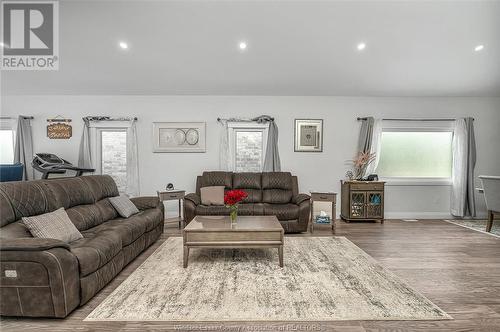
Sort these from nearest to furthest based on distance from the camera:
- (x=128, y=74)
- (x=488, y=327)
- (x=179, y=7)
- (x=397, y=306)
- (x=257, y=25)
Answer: (x=488, y=327) < (x=397, y=306) < (x=179, y=7) < (x=257, y=25) < (x=128, y=74)

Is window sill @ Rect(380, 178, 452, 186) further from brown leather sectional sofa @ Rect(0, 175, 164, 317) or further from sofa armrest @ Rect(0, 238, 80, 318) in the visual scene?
sofa armrest @ Rect(0, 238, 80, 318)

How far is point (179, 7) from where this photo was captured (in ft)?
13.1

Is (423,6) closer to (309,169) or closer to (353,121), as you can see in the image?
(353,121)

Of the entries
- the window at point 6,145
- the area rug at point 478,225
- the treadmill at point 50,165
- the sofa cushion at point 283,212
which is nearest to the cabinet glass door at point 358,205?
the sofa cushion at point 283,212

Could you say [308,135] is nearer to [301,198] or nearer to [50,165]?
[301,198]

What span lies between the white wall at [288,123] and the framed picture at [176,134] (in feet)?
0.42

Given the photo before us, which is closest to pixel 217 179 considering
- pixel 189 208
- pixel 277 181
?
pixel 189 208

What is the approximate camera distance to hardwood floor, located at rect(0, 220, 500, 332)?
2.06 m

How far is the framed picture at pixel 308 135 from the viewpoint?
5902 millimetres

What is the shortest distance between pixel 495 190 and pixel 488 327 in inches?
138

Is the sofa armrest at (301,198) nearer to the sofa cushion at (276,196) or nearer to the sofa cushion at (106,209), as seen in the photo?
the sofa cushion at (276,196)

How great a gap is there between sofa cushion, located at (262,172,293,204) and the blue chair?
442 cm

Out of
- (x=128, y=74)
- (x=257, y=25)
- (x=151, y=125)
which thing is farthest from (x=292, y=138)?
(x=128, y=74)

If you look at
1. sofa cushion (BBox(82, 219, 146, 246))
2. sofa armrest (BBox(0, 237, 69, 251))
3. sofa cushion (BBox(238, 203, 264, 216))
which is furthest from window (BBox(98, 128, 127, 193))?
sofa armrest (BBox(0, 237, 69, 251))
